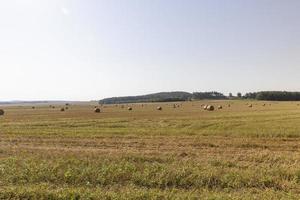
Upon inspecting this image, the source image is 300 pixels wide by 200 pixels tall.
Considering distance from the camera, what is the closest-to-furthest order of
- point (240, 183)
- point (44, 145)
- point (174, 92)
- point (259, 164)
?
1. point (240, 183)
2. point (259, 164)
3. point (44, 145)
4. point (174, 92)

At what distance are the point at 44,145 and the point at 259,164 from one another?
32.9 feet

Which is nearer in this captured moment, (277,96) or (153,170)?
(153,170)

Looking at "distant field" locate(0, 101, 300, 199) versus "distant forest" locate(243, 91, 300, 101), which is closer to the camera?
"distant field" locate(0, 101, 300, 199)

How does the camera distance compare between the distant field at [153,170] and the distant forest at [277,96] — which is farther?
the distant forest at [277,96]

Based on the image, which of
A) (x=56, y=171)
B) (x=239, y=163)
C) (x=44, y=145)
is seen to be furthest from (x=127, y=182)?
(x=44, y=145)

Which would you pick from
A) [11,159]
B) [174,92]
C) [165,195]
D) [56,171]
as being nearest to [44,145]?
[11,159]

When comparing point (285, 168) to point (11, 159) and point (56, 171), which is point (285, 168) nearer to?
point (56, 171)

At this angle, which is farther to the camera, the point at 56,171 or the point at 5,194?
the point at 56,171

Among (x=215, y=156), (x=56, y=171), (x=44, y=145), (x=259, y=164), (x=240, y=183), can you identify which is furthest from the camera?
(x=44, y=145)

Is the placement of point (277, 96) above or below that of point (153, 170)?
above

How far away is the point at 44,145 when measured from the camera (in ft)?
60.7

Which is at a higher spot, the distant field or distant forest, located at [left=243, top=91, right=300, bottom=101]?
distant forest, located at [left=243, top=91, right=300, bottom=101]

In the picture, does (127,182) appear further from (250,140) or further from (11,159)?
(250,140)

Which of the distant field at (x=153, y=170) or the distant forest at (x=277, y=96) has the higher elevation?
the distant forest at (x=277, y=96)
